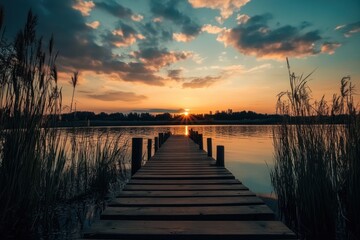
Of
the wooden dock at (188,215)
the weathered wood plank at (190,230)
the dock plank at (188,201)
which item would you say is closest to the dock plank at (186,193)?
the wooden dock at (188,215)

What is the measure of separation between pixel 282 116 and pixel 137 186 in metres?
3.36

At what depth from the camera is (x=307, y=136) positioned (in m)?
4.16

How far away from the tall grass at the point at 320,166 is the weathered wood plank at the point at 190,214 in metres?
1.04

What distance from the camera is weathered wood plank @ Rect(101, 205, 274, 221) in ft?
10.1

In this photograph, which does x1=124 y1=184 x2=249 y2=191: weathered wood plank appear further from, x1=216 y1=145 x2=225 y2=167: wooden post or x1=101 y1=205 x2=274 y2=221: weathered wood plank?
x1=216 y1=145 x2=225 y2=167: wooden post

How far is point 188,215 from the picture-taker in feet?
10.2

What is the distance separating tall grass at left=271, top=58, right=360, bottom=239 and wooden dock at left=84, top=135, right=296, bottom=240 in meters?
0.89

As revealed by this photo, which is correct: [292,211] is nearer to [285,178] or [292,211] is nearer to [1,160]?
[285,178]

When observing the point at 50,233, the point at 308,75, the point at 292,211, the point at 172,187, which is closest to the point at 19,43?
the point at 50,233

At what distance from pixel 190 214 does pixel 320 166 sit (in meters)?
2.15

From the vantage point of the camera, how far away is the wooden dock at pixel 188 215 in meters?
2.58

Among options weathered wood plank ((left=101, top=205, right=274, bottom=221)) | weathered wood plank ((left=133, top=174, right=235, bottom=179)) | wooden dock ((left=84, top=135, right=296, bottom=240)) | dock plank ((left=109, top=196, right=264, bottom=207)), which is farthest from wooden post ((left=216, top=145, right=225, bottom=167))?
weathered wood plank ((left=101, top=205, right=274, bottom=221))

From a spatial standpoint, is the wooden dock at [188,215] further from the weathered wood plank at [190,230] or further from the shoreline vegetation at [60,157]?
the shoreline vegetation at [60,157]

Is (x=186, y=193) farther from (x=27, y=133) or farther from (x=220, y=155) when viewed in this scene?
(x=220, y=155)
